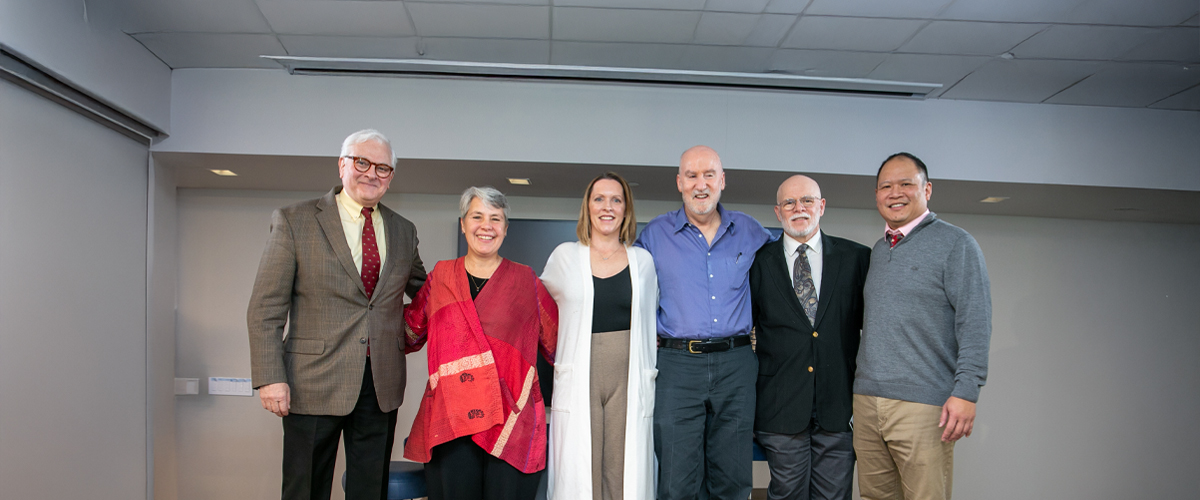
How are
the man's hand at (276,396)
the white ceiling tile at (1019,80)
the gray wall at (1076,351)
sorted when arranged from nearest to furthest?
the man's hand at (276,396) < the white ceiling tile at (1019,80) < the gray wall at (1076,351)

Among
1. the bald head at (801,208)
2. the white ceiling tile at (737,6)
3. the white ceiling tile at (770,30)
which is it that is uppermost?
the white ceiling tile at (737,6)

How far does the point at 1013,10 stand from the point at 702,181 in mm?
1620

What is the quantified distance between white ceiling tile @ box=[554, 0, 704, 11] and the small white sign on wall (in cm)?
334

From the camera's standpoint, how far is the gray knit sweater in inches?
82.6

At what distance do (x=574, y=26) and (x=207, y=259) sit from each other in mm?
3135

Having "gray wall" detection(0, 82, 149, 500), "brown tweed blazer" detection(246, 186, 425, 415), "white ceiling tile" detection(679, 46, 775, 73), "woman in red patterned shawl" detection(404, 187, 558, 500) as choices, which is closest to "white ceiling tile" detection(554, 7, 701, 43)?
"white ceiling tile" detection(679, 46, 775, 73)

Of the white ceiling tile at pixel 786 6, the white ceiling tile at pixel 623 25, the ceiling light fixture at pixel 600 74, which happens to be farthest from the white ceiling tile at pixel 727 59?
the white ceiling tile at pixel 786 6

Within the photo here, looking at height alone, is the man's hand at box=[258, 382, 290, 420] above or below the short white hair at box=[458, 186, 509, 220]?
below

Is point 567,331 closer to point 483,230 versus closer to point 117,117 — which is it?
point 483,230

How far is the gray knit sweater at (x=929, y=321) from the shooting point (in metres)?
2.10

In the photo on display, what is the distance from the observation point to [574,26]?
285 centimetres

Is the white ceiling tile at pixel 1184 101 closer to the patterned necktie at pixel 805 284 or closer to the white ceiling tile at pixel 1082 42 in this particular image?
the white ceiling tile at pixel 1082 42

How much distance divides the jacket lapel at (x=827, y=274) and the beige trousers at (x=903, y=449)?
37 cm

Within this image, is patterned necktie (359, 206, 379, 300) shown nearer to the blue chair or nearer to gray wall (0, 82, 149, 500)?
the blue chair
